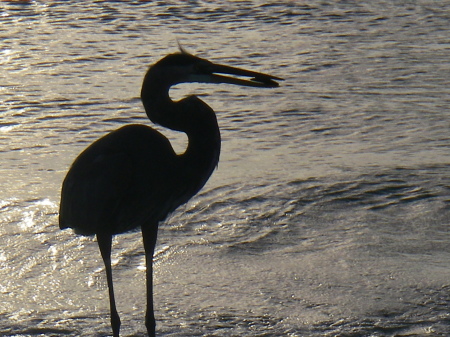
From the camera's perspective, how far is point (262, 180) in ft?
22.8

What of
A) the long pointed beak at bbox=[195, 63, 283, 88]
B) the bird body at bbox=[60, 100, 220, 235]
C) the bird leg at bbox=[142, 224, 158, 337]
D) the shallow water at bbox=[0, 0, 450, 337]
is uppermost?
the long pointed beak at bbox=[195, 63, 283, 88]

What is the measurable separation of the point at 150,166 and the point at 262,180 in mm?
2505

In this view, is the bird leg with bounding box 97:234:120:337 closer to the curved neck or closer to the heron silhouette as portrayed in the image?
the heron silhouette

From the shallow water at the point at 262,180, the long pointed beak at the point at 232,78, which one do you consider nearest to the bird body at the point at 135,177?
the long pointed beak at the point at 232,78

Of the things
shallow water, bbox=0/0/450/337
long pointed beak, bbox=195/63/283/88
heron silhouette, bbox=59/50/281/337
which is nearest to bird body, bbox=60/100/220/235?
heron silhouette, bbox=59/50/281/337

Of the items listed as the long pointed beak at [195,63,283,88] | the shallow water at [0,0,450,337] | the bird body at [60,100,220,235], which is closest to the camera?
the bird body at [60,100,220,235]

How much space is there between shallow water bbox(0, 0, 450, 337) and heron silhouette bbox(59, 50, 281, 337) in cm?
55

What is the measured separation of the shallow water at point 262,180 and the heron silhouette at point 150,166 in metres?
0.55

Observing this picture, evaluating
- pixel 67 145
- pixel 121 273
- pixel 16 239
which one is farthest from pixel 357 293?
pixel 67 145

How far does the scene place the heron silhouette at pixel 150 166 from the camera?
4523mm

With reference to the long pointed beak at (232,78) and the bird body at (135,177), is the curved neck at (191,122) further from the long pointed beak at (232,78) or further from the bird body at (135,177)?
the long pointed beak at (232,78)

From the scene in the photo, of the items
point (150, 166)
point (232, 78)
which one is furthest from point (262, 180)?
point (150, 166)

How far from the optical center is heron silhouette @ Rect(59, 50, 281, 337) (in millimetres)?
4523

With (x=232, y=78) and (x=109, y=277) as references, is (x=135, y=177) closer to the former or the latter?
(x=109, y=277)
